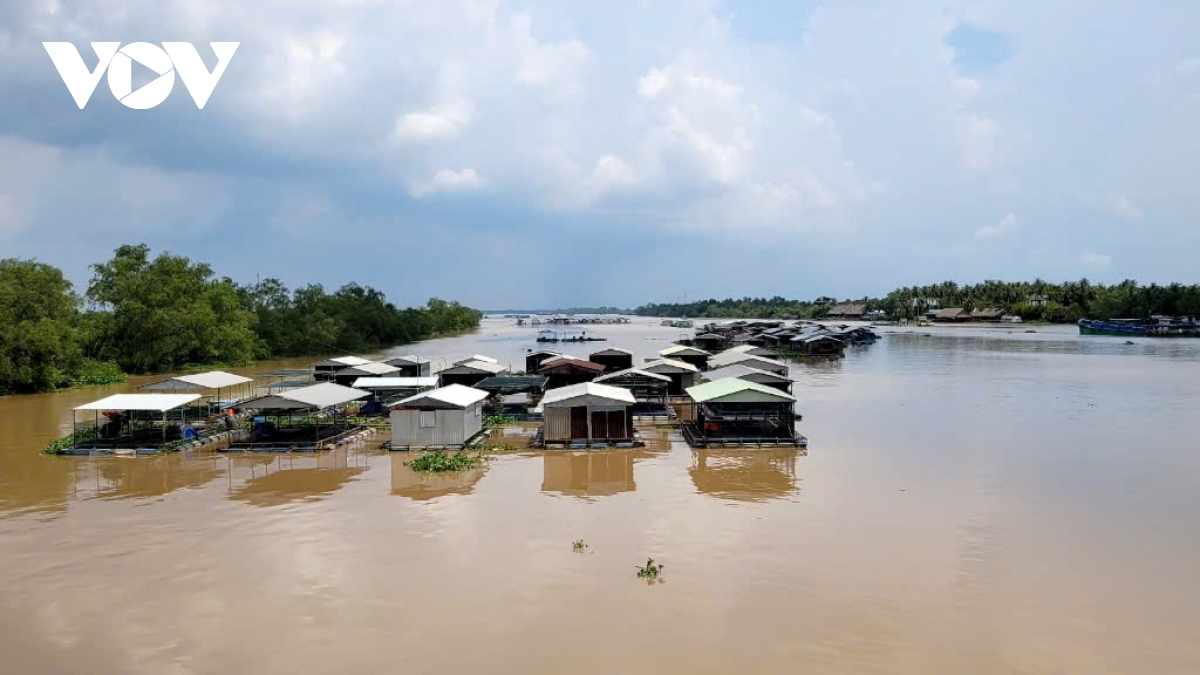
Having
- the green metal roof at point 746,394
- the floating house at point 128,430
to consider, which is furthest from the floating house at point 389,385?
the green metal roof at point 746,394

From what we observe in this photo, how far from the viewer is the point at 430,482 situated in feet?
54.7

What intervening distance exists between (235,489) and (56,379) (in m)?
28.4

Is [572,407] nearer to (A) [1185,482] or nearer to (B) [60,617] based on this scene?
(B) [60,617]

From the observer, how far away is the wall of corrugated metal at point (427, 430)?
66.5 feet

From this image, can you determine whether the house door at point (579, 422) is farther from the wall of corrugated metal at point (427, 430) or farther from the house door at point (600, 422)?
the wall of corrugated metal at point (427, 430)

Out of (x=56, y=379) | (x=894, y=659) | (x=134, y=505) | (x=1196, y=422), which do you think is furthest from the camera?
(x=56, y=379)

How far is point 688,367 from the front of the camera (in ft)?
100

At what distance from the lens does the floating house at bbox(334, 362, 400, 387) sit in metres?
31.8

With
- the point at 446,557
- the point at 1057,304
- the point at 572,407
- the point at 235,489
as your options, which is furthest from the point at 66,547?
the point at 1057,304

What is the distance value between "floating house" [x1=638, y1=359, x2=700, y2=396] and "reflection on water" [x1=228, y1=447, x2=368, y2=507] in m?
13.3

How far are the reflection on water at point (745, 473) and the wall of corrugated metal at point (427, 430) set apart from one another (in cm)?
642

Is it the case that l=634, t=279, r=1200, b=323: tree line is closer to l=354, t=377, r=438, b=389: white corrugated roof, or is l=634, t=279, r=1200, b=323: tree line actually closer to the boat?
the boat

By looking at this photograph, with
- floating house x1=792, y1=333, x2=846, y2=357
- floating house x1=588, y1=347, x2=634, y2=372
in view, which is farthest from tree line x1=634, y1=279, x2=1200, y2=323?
floating house x1=588, y1=347, x2=634, y2=372

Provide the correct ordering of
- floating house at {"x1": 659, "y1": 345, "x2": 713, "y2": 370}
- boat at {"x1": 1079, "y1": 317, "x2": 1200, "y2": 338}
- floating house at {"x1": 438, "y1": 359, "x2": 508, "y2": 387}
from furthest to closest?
boat at {"x1": 1079, "y1": 317, "x2": 1200, "y2": 338} → floating house at {"x1": 659, "y1": 345, "x2": 713, "y2": 370} → floating house at {"x1": 438, "y1": 359, "x2": 508, "y2": 387}
